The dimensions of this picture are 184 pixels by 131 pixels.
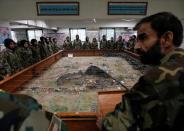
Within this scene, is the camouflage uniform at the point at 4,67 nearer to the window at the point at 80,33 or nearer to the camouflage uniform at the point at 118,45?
the camouflage uniform at the point at 118,45

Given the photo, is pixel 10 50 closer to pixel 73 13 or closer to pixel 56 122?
pixel 73 13

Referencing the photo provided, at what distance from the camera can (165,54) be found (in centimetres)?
90

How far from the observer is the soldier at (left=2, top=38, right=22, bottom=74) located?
387 cm

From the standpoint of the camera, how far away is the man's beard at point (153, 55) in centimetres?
91

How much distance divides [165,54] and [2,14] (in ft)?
15.9

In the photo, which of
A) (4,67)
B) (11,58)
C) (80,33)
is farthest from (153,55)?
(80,33)

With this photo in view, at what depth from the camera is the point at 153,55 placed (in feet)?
3.05

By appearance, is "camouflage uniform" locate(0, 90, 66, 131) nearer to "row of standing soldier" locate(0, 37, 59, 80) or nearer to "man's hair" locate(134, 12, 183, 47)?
"man's hair" locate(134, 12, 183, 47)

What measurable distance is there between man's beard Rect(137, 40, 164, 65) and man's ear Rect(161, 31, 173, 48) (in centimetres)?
3

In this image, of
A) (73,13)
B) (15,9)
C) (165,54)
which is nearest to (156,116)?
(165,54)

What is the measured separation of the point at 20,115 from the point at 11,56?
12.2 feet

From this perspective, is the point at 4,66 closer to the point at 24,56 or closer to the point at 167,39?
the point at 24,56

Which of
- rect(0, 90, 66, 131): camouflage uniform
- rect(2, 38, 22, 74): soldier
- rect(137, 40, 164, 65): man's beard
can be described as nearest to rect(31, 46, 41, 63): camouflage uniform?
rect(2, 38, 22, 74): soldier

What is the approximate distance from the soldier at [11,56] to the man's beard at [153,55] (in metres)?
3.40
